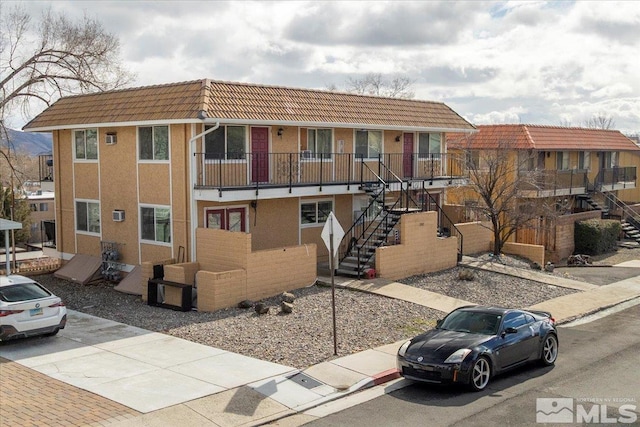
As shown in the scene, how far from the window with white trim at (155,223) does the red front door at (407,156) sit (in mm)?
10195

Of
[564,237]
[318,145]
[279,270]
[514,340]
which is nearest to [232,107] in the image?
[318,145]

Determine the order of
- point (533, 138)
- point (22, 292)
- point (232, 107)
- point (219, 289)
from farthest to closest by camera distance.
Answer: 1. point (533, 138)
2. point (232, 107)
3. point (219, 289)
4. point (22, 292)

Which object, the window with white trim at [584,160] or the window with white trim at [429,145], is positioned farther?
the window with white trim at [584,160]

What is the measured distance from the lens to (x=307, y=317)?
16.8 metres

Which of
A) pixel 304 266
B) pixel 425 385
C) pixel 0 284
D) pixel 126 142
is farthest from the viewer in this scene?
pixel 126 142

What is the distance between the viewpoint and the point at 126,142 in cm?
2222

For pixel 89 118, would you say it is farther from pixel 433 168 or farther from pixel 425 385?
pixel 425 385

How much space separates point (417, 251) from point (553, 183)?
1363cm

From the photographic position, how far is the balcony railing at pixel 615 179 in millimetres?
38375

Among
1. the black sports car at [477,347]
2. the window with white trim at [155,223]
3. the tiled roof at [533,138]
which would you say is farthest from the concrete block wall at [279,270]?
the tiled roof at [533,138]

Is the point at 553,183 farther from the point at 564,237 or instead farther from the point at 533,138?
the point at 564,237

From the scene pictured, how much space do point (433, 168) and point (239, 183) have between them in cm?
975

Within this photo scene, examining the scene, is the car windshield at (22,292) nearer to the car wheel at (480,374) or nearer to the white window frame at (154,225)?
the white window frame at (154,225)

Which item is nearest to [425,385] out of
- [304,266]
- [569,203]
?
[304,266]
